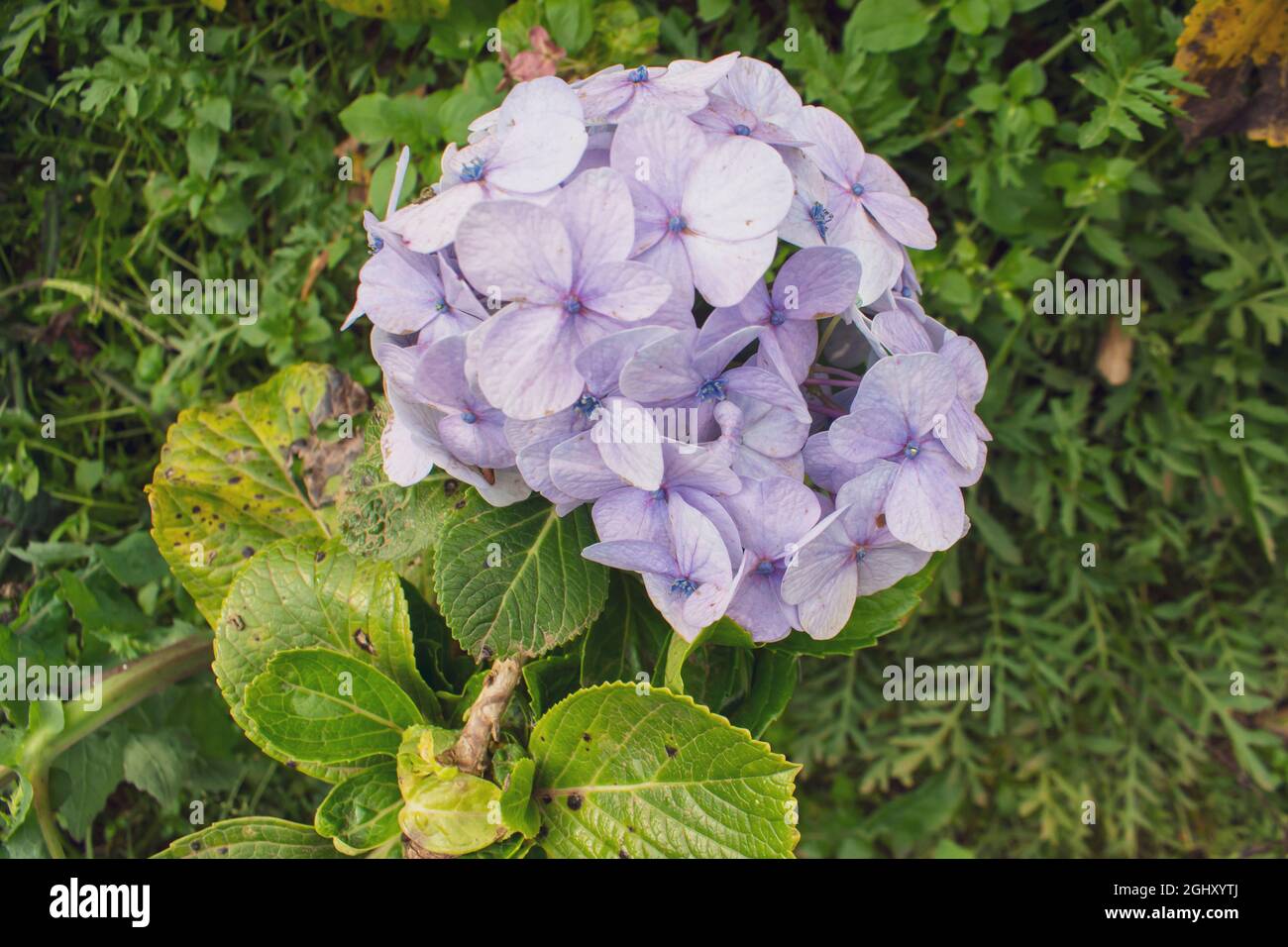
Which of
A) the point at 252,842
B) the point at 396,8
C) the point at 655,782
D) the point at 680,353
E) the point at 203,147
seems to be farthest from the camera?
the point at 203,147

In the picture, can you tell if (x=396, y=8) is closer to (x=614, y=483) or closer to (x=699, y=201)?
(x=699, y=201)

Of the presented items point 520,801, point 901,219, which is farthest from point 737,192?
point 520,801

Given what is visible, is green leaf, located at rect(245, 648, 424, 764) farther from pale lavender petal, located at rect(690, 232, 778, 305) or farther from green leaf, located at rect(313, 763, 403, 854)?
pale lavender petal, located at rect(690, 232, 778, 305)

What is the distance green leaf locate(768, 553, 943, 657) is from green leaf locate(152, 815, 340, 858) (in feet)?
1.98

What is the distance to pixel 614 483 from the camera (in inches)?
34.1

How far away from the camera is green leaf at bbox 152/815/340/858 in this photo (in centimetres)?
112

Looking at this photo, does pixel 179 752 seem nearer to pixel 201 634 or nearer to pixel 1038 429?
pixel 201 634

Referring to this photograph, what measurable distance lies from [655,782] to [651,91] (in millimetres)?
707

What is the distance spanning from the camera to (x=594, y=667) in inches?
43.3

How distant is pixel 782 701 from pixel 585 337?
1.66 ft

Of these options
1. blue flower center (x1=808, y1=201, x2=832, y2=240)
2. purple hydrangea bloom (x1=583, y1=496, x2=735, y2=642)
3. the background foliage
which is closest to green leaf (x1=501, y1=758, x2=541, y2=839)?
purple hydrangea bloom (x1=583, y1=496, x2=735, y2=642)

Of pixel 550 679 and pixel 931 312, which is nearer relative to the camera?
pixel 550 679

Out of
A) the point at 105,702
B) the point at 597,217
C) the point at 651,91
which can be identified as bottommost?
the point at 105,702
